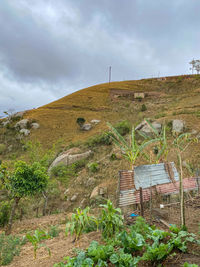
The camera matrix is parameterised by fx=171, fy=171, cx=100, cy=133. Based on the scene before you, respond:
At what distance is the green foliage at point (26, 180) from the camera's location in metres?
6.21

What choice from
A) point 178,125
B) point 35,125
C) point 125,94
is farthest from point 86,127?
point 125,94

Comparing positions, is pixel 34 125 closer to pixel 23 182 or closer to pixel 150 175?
pixel 23 182

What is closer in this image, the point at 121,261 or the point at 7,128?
the point at 121,261

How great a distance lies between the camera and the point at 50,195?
1102cm

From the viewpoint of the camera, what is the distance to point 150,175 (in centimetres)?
541

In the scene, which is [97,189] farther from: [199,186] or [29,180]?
[199,186]

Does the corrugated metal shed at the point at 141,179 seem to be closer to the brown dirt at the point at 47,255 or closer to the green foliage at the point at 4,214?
the brown dirt at the point at 47,255

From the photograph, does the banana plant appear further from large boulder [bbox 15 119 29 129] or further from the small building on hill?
the small building on hill

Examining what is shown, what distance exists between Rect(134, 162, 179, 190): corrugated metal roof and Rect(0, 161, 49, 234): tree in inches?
149

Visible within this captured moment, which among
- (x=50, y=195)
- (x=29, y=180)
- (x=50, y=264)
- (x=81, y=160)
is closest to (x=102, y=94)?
(x=81, y=160)

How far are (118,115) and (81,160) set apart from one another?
18163 mm

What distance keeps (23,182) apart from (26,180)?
0.63 ft

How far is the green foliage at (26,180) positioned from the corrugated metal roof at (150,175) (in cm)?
378

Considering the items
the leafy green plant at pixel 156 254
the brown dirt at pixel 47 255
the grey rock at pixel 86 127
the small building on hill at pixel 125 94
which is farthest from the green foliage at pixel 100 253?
the small building on hill at pixel 125 94
